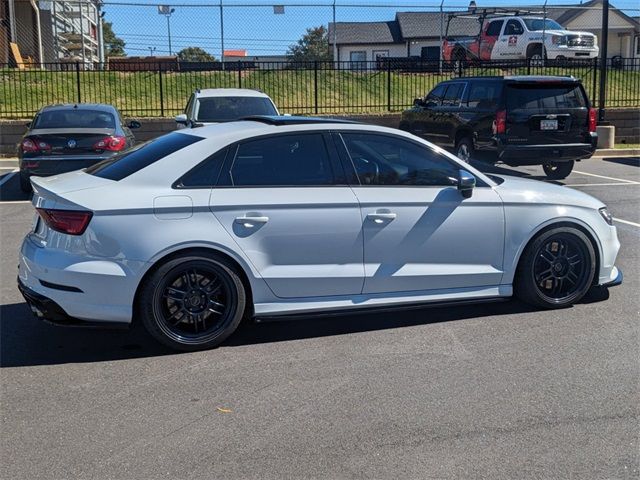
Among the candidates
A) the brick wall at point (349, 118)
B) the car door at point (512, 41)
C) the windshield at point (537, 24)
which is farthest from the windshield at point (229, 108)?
the windshield at point (537, 24)

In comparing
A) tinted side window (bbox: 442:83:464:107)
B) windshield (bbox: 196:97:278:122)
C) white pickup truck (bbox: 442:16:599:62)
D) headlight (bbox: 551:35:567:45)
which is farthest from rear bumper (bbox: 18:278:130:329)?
headlight (bbox: 551:35:567:45)

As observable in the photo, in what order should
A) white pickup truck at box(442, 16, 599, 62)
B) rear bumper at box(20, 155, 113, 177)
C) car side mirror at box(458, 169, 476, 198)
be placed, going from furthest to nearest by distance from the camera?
white pickup truck at box(442, 16, 599, 62) → rear bumper at box(20, 155, 113, 177) → car side mirror at box(458, 169, 476, 198)

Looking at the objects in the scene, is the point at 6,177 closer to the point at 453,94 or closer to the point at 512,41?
the point at 453,94

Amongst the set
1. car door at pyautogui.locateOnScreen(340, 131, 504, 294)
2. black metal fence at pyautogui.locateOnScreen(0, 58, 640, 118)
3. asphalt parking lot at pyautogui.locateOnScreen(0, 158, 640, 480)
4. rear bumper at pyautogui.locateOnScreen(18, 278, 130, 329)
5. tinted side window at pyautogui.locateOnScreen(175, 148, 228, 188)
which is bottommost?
asphalt parking lot at pyautogui.locateOnScreen(0, 158, 640, 480)

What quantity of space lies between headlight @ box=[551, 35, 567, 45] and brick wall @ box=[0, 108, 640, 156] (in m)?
A: 5.20

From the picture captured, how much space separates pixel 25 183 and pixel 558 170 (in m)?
9.61

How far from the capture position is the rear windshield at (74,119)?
39.0 ft

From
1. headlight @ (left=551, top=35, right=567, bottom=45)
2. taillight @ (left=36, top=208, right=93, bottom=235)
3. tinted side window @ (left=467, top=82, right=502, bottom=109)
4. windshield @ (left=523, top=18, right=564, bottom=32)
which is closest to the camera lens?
taillight @ (left=36, top=208, right=93, bottom=235)

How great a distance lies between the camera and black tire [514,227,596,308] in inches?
233

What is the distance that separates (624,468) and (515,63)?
20907 millimetres

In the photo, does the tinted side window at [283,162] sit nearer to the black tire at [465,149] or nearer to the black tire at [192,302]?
the black tire at [192,302]

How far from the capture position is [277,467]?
142 inches

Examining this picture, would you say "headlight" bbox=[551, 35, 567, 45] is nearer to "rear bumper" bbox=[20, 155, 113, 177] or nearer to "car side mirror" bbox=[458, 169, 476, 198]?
"rear bumper" bbox=[20, 155, 113, 177]

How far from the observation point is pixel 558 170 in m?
14.3
